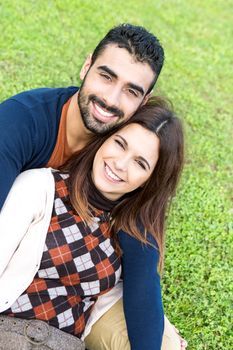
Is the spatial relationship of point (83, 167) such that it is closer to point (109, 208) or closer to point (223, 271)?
point (109, 208)

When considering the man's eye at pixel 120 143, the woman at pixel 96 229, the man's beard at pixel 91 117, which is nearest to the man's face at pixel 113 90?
the man's beard at pixel 91 117

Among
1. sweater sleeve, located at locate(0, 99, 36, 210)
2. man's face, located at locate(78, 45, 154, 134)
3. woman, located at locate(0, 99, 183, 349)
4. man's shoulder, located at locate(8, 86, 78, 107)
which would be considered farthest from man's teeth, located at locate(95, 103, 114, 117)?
sweater sleeve, located at locate(0, 99, 36, 210)

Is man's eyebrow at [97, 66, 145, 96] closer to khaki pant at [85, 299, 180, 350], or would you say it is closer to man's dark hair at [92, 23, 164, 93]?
man's dark hair at [92, 23, 164, 93]

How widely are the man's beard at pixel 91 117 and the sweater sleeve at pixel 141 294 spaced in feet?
2.14

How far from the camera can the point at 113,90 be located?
321 cm

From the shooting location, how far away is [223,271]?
449 cm

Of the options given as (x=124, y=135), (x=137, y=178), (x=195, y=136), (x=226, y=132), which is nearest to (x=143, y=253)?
(x=137, y=178)

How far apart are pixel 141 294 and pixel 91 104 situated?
119 centimetres

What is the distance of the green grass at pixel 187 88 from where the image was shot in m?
4.16

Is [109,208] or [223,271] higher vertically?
[109,208]

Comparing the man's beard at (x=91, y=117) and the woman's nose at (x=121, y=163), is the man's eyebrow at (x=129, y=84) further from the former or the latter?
the woman's nose at (x=121, y=163)

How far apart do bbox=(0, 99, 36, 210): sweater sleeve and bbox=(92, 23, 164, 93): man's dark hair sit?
0.67 metres

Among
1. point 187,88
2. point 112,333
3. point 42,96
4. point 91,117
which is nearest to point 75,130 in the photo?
point 91,117

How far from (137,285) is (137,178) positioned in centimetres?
64
